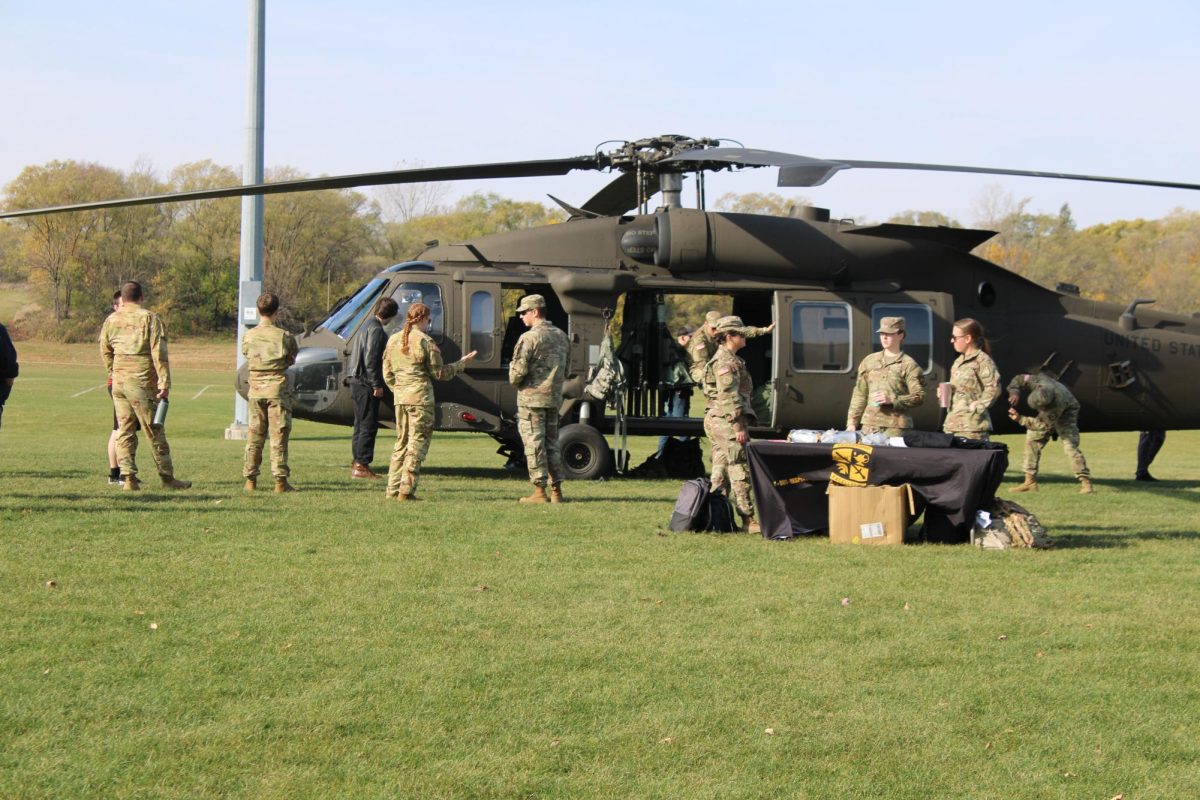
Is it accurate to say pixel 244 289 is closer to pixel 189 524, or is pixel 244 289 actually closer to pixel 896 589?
pixel 189 524

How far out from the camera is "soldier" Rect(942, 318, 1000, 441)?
1089cm

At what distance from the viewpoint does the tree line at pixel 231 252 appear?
231 feet

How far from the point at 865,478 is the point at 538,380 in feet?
10.4

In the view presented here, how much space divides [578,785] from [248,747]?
1219mm

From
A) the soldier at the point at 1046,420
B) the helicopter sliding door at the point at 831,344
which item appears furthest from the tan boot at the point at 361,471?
the soldier at the point at 1046,420

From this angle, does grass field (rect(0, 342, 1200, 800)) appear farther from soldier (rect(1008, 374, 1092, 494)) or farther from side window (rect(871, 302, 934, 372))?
side window (rect(871, 302, 934, 372))

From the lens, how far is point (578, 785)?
4.34 m

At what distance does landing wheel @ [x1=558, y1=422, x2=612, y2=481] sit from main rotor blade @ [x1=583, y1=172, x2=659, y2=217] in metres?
2.64

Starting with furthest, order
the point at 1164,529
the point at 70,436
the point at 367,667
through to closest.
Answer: the point at 70,436 → the point at 1164,529 → the point at 367,667

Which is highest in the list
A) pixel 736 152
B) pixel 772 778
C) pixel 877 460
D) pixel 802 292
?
pixel 736 152

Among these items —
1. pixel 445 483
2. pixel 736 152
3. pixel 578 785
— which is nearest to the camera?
pixel 578 785

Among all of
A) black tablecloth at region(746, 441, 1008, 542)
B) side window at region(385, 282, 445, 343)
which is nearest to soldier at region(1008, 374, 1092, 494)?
black tablecloth at region(746, 441, 1008, 542)

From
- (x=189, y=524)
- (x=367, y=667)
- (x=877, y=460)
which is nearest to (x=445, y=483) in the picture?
(x=189, y=524)

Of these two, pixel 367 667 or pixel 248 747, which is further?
pixel 367 667
